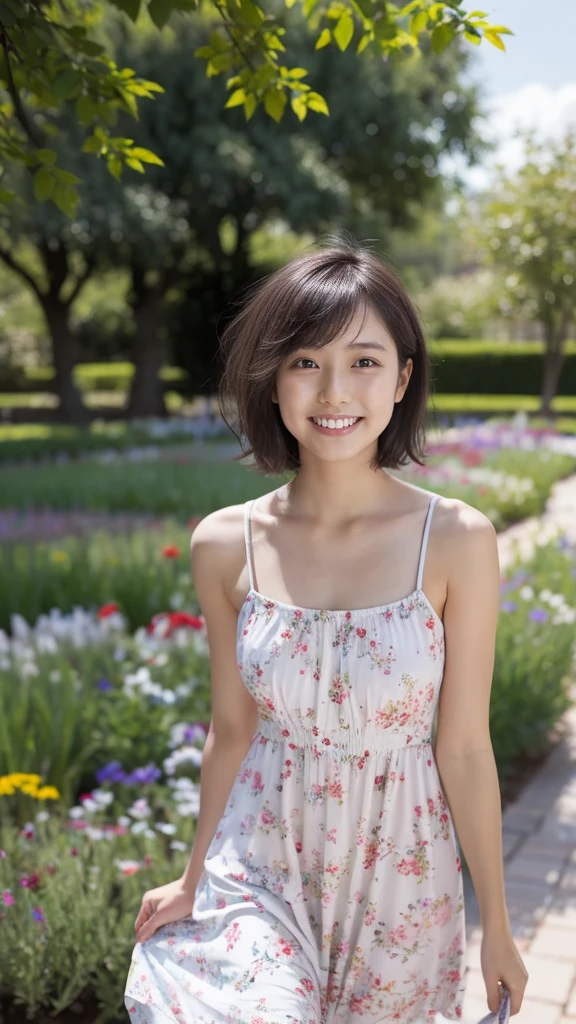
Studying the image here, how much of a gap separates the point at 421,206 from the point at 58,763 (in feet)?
78.8

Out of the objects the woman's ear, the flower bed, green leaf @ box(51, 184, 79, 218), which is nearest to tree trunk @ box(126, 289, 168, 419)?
the flower bed

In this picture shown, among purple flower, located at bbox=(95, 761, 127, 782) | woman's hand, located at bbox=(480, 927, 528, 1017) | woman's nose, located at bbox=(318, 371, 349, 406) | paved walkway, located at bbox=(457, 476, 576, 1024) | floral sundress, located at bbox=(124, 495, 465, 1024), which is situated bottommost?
paved walkway, located at bbox=(457, 476, 576, 1024)

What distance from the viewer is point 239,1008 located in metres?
1.55

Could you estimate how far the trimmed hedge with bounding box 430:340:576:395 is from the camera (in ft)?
104

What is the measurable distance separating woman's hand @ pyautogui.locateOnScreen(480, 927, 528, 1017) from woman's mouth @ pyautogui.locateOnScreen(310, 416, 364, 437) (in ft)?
2.80

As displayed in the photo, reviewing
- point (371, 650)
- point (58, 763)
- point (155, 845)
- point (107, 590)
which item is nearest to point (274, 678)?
point (371, 650)

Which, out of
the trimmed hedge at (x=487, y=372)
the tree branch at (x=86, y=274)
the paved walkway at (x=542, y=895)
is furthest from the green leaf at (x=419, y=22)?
the trimmed hedge at (x=487, y=372)

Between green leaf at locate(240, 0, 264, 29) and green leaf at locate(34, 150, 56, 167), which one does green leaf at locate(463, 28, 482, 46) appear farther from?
green leaf at locate(34, 150, 56, 167)

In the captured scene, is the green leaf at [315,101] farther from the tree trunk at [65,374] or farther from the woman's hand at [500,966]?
the tree trunk at [65,374]

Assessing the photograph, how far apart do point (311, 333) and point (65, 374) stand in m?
21.3

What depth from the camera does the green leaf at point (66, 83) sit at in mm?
2346

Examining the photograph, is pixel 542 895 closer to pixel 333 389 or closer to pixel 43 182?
pixel 333 389

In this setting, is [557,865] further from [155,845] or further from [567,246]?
[567,246]

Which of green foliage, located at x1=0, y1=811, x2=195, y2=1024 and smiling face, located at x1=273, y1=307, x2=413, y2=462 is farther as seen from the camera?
green foliage, located at x1=0, y1=811, x2=195, y2=1024
